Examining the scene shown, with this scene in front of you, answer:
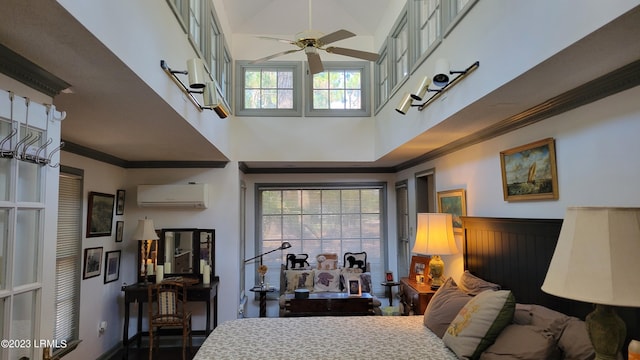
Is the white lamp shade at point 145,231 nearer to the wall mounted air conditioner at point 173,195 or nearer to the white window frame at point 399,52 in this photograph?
the wall mounted air conditioner at point 173,195

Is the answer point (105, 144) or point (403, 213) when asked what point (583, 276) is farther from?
point (403, 213)

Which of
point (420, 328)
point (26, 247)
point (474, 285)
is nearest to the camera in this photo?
point (26, 247)

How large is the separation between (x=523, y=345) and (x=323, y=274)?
3.68m

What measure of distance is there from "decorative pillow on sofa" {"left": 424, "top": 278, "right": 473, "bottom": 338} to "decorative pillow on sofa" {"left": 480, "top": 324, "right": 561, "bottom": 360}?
53cm

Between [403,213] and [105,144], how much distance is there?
4.10 m

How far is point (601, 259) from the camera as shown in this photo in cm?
131

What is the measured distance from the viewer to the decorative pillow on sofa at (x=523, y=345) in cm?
196

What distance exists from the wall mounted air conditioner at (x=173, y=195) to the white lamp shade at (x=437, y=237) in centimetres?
270

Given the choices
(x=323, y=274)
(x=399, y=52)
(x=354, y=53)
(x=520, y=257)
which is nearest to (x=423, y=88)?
(x=354, y=53)

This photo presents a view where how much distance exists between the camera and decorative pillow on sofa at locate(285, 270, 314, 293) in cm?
548

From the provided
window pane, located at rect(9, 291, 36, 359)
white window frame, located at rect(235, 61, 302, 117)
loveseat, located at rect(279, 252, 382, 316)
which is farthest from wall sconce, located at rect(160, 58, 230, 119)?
loveseat, located at rect(279, 252, 382, 316)

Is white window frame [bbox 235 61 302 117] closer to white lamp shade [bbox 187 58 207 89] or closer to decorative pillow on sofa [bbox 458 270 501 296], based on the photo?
white lamp shade [bbox 187 58 207 89]

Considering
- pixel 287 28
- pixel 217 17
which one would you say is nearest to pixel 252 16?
pixel 287 28

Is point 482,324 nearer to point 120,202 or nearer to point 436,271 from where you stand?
point 436,271
